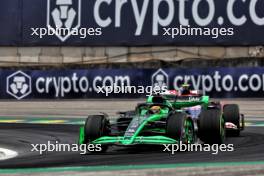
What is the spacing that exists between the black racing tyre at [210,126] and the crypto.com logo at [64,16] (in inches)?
697

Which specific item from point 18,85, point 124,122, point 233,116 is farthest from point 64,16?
point 124,122

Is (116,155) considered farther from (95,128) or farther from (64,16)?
(64,16)

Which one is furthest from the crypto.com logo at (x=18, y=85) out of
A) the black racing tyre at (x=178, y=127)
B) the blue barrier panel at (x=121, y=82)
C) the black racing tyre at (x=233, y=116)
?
the black racing tyre at (x=178, y=127)

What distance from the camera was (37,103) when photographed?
80.5 ft

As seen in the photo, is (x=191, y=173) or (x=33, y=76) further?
(x=33, y=76)

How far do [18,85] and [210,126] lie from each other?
48.2 feet

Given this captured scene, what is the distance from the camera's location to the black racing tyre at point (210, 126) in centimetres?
1182

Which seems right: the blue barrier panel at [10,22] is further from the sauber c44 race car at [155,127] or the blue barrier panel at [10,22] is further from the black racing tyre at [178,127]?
the black racing tyre at [178,127]

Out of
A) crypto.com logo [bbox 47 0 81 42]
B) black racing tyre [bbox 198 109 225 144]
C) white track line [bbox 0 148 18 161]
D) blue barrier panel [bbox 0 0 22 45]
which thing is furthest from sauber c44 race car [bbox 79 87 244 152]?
blue barrier panel [bbox 0 0 22 45]

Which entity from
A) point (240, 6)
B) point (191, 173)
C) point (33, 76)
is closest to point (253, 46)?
→ point (240, 6)

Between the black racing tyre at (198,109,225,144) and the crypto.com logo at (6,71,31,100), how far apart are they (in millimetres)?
14349

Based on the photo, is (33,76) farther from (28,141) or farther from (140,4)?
(28,141)

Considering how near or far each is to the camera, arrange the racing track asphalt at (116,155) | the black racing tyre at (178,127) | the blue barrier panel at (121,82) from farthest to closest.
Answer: the blue barrier panel at (121,82) < the black racing tyre at (178,127) < the racing track asphalt at (116,155)

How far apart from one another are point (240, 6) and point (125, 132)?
1679 cm
